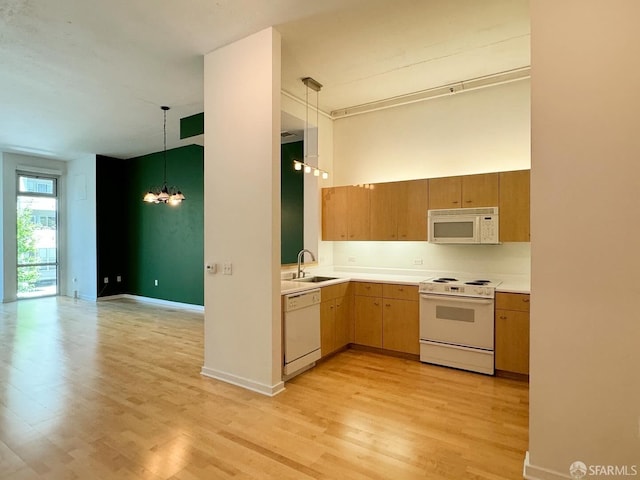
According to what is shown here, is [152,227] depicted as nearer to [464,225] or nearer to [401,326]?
[401,326]

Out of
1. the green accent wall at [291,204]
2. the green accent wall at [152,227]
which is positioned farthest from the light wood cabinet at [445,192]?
the green accent wall at [152,227]

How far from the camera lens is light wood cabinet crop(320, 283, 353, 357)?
4059mm

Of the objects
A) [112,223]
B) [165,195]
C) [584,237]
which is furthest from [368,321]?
[112,223]

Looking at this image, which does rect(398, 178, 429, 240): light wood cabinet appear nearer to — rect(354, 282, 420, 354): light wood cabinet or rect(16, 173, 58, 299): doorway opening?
rect(354, 282, 420, 354): light wood cabinet

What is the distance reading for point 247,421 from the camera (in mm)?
2756

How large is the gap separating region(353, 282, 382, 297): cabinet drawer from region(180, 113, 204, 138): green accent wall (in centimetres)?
329

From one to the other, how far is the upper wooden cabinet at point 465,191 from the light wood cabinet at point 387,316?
3.69 feet

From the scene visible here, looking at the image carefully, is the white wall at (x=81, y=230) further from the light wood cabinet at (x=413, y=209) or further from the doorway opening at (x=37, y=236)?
the light wood cabinet at (x=413, y=209)

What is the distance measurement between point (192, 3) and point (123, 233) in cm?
720

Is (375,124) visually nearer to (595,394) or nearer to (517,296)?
(517,296)

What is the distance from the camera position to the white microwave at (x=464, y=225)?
3.94 m

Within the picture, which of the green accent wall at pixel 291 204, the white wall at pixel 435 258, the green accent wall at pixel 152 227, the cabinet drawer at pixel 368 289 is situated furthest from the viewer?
the green accent wall at pixel 152 227

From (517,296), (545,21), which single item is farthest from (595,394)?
(545,21)

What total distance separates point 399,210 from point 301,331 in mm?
2033
